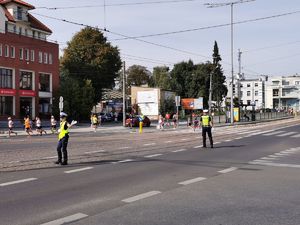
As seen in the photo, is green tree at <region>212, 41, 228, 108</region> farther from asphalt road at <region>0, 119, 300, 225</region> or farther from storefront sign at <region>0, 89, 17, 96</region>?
asphalt road at <region>0, 119, 300, 225</region>

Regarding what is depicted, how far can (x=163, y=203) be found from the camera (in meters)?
7.41

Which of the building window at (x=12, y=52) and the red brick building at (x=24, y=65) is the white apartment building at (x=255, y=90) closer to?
the red brick building at (x=24, y=65)

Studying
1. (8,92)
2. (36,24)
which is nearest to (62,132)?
(8,92)

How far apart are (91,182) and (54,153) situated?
22.8 feet

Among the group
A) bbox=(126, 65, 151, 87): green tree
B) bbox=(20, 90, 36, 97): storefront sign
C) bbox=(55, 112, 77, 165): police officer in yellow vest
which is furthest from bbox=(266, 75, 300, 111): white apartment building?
bbox=(55, 112, 77, 165): police officer in yellow vest

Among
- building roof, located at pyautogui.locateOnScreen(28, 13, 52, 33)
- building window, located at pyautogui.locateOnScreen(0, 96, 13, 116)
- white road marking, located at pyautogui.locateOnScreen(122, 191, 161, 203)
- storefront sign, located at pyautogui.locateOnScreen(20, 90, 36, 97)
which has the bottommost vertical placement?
white road marking, located at pyautogui.locateOnScreen(122, 191, 161, 203)

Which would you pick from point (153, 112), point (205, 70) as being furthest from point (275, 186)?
point (205, 70)

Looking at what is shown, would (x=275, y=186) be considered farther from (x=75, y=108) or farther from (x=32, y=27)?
(x=32, y=27)

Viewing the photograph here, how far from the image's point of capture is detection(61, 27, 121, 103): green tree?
59469mm

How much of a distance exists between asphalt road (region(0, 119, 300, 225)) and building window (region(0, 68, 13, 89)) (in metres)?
33.7

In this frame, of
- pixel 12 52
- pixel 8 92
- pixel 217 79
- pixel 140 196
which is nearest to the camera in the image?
pixel 140 196

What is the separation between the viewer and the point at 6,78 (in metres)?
46.3

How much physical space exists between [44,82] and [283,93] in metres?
99.2

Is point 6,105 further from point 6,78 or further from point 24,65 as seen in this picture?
point 24,65
